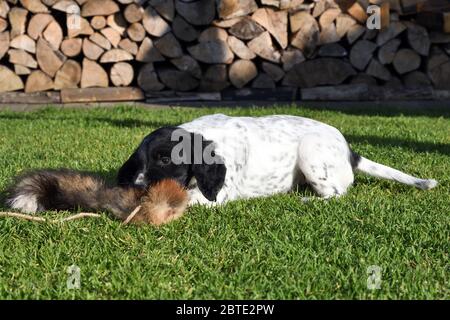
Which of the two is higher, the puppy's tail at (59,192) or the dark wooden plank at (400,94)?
the puppy's tail at (59,192)

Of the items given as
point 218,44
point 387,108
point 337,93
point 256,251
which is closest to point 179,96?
point 218,44

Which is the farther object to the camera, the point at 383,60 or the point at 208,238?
the point at 383,60

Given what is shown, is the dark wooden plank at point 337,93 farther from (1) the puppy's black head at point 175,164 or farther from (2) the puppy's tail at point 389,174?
(1) the puppy's black head at point 175,164

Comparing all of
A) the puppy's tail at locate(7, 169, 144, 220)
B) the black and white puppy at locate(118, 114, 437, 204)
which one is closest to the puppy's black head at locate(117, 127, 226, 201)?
the black and white puppy at locate(118, 114, 437, 204)

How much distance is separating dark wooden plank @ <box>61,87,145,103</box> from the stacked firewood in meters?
0.12

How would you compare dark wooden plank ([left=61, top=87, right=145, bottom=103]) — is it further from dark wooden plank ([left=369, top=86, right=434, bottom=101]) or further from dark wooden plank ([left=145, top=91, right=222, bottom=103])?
dark wooden plank ([left=369, top=86, right=434, bottom=101])

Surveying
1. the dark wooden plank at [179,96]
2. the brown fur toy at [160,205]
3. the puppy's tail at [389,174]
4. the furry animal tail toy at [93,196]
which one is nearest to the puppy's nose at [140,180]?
the furry animal tail toy at [93,196]

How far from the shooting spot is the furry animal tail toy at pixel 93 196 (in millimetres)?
3549

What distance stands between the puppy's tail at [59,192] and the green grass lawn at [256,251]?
13 cm

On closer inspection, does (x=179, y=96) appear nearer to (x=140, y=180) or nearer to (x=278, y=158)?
(x=278, y=158)

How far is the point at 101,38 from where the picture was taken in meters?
10.2

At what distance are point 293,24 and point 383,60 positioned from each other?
1456 mm
